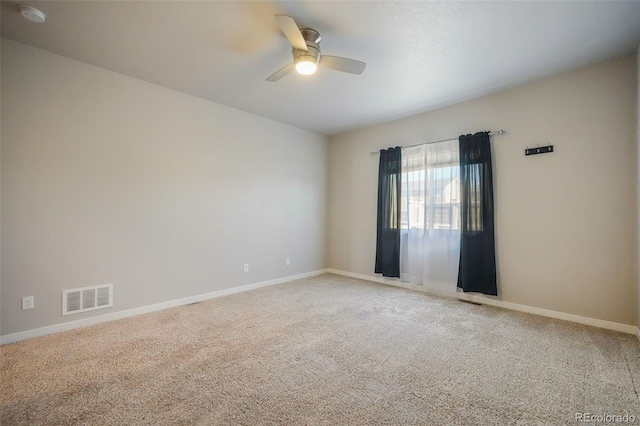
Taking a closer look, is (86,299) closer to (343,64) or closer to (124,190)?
(124,190)

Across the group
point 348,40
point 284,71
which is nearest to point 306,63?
point 284,71

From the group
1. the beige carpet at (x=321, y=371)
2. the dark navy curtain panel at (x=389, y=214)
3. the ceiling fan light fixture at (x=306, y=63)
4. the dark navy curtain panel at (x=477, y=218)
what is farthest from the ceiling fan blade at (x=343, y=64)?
the beige carpet at (x=321, y=371)

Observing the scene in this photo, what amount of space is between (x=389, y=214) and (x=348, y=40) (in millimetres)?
2790

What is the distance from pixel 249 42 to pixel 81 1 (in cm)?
126

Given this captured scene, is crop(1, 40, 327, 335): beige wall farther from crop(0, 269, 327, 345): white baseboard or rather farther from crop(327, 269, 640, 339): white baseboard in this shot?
crop(327, 269, 640, 339): white baseboard

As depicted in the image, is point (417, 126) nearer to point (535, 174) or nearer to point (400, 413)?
point (535, 174)

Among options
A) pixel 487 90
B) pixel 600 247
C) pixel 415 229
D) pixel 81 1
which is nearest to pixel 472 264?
pixel 415 229

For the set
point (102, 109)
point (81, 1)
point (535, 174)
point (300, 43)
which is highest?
point (81, 1)

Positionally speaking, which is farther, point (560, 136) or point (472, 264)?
point (472, 264)

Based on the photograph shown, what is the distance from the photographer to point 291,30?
2031mm

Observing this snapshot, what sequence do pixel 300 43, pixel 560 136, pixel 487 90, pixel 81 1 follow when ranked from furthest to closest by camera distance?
pixel 487 90 < pixel 560 136 < pixel 300 43 < pixel 81 1

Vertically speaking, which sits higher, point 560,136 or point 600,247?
point 560,136

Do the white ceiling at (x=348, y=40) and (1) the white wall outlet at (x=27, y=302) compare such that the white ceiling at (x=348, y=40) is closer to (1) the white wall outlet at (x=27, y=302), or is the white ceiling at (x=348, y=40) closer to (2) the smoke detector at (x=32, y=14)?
(2) the smoke detector at (x=32, y=14)

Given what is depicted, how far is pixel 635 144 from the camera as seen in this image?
8.87ft
